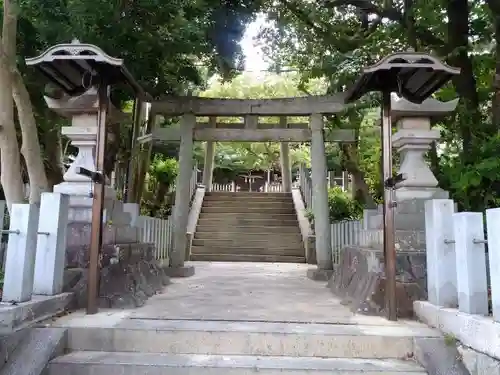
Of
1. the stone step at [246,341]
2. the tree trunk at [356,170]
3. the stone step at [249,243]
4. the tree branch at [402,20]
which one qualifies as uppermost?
the tree branch at [402,20]

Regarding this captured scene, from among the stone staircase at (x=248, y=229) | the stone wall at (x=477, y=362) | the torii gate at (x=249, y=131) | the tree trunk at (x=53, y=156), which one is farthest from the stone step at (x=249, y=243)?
the stone wall at (x=477, y=362)

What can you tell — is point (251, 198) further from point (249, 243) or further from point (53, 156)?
point (53, 156)

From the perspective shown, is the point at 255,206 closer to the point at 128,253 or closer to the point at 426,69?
the point at 128,253

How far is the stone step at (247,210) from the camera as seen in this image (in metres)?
14.4

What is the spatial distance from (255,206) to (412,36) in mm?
8497

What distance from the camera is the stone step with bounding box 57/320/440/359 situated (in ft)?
11.5

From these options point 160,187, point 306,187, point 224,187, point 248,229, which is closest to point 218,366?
point 248,229

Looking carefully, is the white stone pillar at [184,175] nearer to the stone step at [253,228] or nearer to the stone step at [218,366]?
the stone step at [253,228]

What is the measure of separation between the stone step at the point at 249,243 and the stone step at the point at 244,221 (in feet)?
3.27

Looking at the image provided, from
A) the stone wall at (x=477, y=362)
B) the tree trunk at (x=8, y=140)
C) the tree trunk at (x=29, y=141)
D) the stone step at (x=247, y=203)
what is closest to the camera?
the stone wall at (x=477, y=362)

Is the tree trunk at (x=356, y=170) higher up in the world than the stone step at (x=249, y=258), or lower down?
higher up

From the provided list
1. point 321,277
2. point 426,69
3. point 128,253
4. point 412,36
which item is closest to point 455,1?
point 412,36

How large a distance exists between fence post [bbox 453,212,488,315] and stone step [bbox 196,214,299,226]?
391 inches

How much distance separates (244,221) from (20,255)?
403 inches
